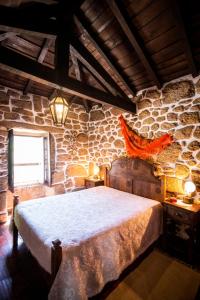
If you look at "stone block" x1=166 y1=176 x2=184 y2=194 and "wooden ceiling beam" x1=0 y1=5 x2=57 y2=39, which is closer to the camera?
"wooden ceiling beam" x1=0 y1=5 x2=57 y2=39

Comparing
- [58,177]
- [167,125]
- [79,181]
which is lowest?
[79,181]

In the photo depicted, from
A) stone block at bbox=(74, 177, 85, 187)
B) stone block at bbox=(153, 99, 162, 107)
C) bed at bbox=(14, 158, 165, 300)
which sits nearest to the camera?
bed at bbox=(14, 158, 165, 300)

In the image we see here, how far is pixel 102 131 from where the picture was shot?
16.5ft

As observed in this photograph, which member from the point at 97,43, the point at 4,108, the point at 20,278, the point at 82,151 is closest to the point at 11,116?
the point at 4,108

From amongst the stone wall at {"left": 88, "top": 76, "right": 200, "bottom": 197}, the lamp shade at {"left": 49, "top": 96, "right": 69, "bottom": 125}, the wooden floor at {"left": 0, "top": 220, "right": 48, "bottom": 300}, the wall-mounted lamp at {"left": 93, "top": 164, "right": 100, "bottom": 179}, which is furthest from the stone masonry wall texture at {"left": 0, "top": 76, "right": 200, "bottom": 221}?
the lamp shade at {"left": 49, "top": 96, "right": 69, "bottom": 125}

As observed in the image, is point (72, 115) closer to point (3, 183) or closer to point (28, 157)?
point (28, 157)

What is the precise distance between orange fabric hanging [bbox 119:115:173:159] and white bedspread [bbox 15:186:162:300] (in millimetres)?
1103

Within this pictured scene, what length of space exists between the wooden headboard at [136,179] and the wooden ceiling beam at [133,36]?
1803 mm

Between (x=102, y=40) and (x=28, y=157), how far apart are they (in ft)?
11.0

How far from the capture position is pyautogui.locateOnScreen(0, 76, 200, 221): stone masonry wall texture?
10.4 ft

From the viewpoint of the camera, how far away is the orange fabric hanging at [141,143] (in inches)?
137

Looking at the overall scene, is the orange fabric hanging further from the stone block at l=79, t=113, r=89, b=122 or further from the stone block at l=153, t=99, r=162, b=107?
→ the stone block at l=79, t=113, r=89, b=122

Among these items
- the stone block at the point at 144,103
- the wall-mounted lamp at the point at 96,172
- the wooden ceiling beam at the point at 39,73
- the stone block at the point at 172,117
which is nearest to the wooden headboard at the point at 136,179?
the wall-mounted lamp at the point at 96,172

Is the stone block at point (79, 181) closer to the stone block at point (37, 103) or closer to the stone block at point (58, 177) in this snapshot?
the stone block at point (58, 177)
